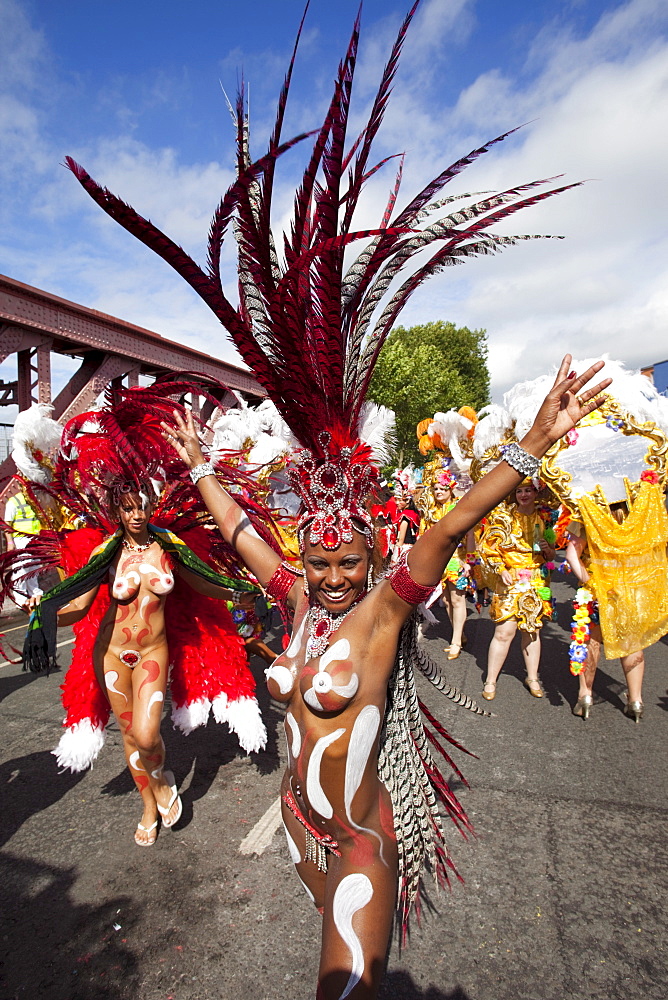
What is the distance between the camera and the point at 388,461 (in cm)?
224

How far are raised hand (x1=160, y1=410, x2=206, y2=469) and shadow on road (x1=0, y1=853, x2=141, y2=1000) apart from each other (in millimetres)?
2078

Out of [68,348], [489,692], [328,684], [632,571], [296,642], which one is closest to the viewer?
[328,684]

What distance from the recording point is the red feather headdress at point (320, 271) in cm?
171

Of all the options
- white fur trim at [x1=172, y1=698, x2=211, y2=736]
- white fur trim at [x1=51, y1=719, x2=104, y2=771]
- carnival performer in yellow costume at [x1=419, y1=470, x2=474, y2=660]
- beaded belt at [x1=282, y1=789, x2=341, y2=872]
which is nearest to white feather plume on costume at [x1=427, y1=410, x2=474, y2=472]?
carnival performer in yellow costume at [x1=419, y1=470, x2=474, y2=660]

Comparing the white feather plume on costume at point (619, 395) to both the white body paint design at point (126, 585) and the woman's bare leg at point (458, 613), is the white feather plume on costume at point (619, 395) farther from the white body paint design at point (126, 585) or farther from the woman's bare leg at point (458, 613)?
the white body paint design at point (126, 585)

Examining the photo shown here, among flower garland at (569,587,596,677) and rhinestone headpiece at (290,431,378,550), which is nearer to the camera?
rhinestone headpiece at (290,431,378,550)

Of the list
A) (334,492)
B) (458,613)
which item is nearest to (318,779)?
(334,492)

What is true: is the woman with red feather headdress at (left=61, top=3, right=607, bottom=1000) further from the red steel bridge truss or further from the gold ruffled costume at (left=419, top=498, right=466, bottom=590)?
the red steel bridge truss

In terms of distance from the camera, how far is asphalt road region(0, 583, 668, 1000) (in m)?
2.18

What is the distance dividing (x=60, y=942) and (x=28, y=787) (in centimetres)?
157

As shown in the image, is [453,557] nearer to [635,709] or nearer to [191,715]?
[635,709]

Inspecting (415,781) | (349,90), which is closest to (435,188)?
(349,90)

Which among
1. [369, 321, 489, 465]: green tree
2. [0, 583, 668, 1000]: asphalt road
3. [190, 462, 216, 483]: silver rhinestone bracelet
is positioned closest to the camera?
[0, 583, 668, 1000]: asphalt road

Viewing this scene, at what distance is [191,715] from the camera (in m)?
3.46
